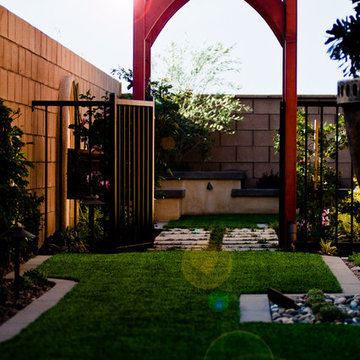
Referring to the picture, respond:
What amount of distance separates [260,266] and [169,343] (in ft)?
8.67

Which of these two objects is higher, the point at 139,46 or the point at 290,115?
the point at 139,46

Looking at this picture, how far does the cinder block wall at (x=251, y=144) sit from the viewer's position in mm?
→ 12852

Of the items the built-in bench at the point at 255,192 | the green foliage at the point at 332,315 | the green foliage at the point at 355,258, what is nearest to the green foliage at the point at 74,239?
the green foliage at the point at 355,258

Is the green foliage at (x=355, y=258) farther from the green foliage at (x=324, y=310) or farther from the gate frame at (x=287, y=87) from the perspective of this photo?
the green foliage at (x=324, y=310)

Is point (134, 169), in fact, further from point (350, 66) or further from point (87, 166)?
point (350, 66)

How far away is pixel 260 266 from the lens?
19.1 feet

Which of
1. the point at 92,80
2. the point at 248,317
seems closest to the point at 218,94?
the point at 92,80

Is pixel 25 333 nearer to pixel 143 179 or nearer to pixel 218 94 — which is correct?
pixel 143 179

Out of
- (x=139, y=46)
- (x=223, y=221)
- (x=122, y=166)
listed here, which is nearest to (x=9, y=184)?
(x=122, y=166)

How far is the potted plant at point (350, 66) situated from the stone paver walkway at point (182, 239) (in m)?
3.47

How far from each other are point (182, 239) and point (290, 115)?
2286 millimetres

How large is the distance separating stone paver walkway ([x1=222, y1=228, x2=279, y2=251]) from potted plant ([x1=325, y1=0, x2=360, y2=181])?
3.27m

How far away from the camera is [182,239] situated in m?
8.12

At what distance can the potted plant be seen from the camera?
3934mm
